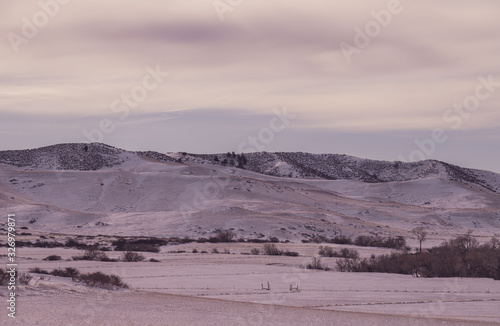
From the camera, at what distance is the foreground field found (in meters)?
17.5

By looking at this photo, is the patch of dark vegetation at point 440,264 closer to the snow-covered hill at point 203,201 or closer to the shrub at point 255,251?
the shrub at point 255,251

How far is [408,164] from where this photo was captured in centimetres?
17000

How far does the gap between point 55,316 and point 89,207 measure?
67.1 metres

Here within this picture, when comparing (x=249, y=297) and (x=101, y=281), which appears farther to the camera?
(x=249, y=297)

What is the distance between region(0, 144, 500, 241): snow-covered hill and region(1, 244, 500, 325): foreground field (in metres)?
28.1

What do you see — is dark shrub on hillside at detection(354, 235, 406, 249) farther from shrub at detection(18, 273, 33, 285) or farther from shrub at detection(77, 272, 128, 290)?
shrub at detection(18, 273, 33, 285)

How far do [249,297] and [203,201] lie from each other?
58.9 m

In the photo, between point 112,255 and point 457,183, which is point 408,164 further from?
point 112,255

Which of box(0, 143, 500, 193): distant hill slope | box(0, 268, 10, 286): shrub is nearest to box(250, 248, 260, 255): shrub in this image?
box(0, 268, 10, 286): shrub

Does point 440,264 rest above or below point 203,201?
below

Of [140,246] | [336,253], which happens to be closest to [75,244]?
[140,246]

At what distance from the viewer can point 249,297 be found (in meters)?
23.0

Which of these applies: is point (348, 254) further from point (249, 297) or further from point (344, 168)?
point (344, 168)

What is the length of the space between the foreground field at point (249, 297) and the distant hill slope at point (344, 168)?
113065 mm
